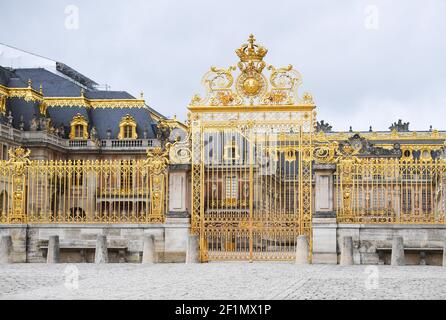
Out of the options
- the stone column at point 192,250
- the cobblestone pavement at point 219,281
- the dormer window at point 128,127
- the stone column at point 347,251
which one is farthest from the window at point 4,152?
the stone column at point 347,251

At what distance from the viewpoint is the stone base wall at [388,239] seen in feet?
78.7

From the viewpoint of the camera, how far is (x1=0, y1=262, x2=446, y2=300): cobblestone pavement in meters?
15.0

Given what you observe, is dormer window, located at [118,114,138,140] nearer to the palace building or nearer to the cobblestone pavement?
the palace building

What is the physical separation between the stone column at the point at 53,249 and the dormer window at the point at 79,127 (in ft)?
132

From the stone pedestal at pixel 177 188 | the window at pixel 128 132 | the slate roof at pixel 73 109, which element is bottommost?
the stone pedestal at pixel 177 188

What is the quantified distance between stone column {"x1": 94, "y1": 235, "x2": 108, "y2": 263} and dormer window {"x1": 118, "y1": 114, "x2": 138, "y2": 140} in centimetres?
4146

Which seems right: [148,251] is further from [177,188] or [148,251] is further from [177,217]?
[177,188]

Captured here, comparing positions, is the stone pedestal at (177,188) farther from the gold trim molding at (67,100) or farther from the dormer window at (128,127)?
the dormer window at (128,127)

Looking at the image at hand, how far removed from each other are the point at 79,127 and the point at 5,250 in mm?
40650

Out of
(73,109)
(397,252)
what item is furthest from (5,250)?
(73,109)

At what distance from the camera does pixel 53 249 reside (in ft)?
80.3
